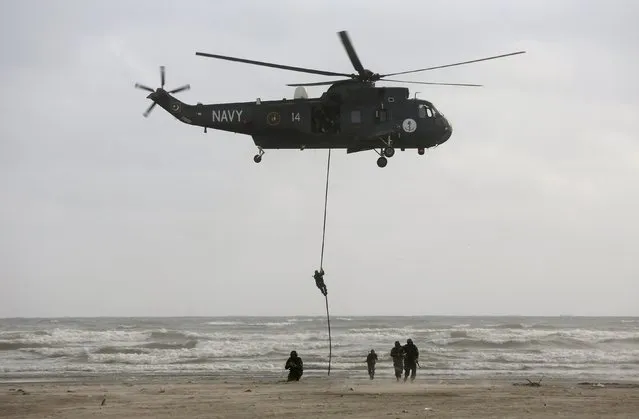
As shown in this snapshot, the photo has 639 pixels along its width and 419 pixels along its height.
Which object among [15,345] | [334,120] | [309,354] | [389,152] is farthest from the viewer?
[15,345]

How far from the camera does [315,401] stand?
61.5ft

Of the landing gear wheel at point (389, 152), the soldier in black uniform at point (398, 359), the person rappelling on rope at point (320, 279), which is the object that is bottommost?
the soldier in black uniform at point (398, 359)

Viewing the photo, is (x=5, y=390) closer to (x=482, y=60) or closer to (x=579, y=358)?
(x=482, y=60)

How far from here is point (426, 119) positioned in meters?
21.3

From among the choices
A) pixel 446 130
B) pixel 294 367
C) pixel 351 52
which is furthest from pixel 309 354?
pixel 351 52

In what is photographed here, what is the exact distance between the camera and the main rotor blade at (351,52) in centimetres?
1869

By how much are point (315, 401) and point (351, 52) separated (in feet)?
26.6

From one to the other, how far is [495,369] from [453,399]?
14.6 metres

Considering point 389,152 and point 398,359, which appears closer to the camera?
point 389,152

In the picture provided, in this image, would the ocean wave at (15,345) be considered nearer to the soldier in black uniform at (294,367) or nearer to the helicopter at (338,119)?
the soldier in black uniform at (294,367)

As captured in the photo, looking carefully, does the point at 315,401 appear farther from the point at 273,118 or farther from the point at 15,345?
the point at 15,345

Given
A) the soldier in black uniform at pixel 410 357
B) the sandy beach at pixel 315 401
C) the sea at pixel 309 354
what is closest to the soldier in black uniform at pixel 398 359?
the soldier in black uniform at pixel 410 357

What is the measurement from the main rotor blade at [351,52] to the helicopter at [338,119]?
0.16 feet

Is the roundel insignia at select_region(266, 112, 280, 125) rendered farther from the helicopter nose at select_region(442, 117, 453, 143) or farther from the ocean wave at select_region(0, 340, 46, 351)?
the ocean wave at select_region(0, 340, 46, 351)
